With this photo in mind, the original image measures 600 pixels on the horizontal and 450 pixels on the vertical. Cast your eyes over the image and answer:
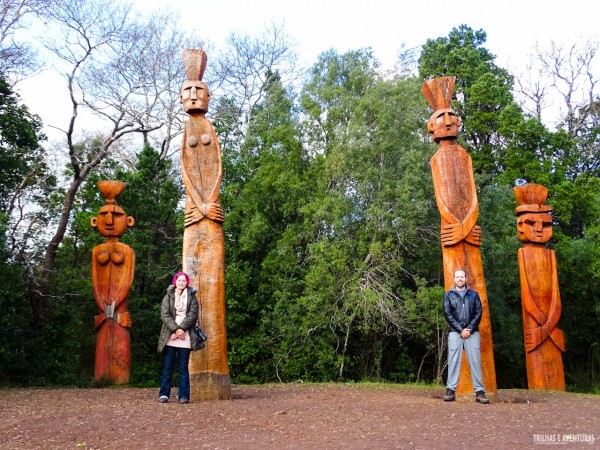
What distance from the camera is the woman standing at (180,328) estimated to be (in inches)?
313

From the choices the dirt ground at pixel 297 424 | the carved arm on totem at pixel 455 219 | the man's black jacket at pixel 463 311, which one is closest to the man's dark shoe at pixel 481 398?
the dirt ground at pixel 297 424

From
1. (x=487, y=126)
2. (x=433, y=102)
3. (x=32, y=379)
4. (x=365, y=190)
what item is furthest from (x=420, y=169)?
(x=32, y=379)

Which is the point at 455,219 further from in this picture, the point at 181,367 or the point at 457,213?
the point at 181,367

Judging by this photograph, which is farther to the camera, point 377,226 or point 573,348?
point 573,348

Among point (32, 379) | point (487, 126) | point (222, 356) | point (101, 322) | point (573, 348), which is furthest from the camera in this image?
point (487, 126)

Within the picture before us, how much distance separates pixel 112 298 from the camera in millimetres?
13250

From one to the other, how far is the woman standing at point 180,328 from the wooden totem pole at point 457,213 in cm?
390

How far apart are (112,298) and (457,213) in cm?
762

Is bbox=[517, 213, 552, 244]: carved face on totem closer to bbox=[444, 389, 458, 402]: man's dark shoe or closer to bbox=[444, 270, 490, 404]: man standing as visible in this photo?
bbox=[444, 270, 490, 404]: man standing

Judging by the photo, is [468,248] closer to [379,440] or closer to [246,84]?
[379,440]

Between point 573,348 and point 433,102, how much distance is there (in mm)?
13265

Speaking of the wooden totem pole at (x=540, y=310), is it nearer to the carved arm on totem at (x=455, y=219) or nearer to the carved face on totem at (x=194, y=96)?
the carved arm on totem at (x=455, y=219)

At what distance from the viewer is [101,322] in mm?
13203

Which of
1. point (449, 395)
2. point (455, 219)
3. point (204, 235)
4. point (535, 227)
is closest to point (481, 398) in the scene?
point (449, 395)
